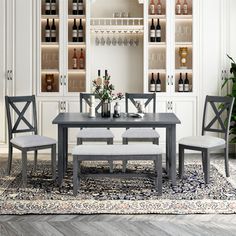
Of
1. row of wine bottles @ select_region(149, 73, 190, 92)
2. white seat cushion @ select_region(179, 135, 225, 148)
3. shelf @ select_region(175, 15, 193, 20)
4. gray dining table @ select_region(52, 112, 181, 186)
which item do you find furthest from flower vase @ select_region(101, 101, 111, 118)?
shelf @ select_region(175, 15, 193, 20)

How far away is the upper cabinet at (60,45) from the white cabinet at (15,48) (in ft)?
0.50

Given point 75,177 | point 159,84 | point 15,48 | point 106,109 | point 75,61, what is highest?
point 15,48

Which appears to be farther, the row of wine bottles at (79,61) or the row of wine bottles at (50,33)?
the row of wine bottles at (79,61)

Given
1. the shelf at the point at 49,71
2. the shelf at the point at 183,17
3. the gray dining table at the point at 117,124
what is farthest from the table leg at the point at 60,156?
the shelf at the point at 183,17

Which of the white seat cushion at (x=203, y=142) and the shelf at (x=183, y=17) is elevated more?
the shelf at (x=183, y=17)

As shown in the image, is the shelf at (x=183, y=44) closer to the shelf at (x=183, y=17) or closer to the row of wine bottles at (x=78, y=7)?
the shelf at (x=183, y=17)

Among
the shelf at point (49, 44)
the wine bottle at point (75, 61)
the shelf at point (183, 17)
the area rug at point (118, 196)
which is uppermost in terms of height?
the shelf at point (183, 17)

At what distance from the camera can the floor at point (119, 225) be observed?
408 cm

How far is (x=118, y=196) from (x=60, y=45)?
3159 millimetres

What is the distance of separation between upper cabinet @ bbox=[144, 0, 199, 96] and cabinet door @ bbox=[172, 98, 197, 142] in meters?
0.14

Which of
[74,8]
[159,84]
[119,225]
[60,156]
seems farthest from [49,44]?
[119,225]

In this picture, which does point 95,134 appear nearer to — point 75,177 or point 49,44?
point 75,177

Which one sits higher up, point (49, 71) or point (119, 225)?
point (49, 71)

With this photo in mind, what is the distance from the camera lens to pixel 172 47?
24.9 ft
